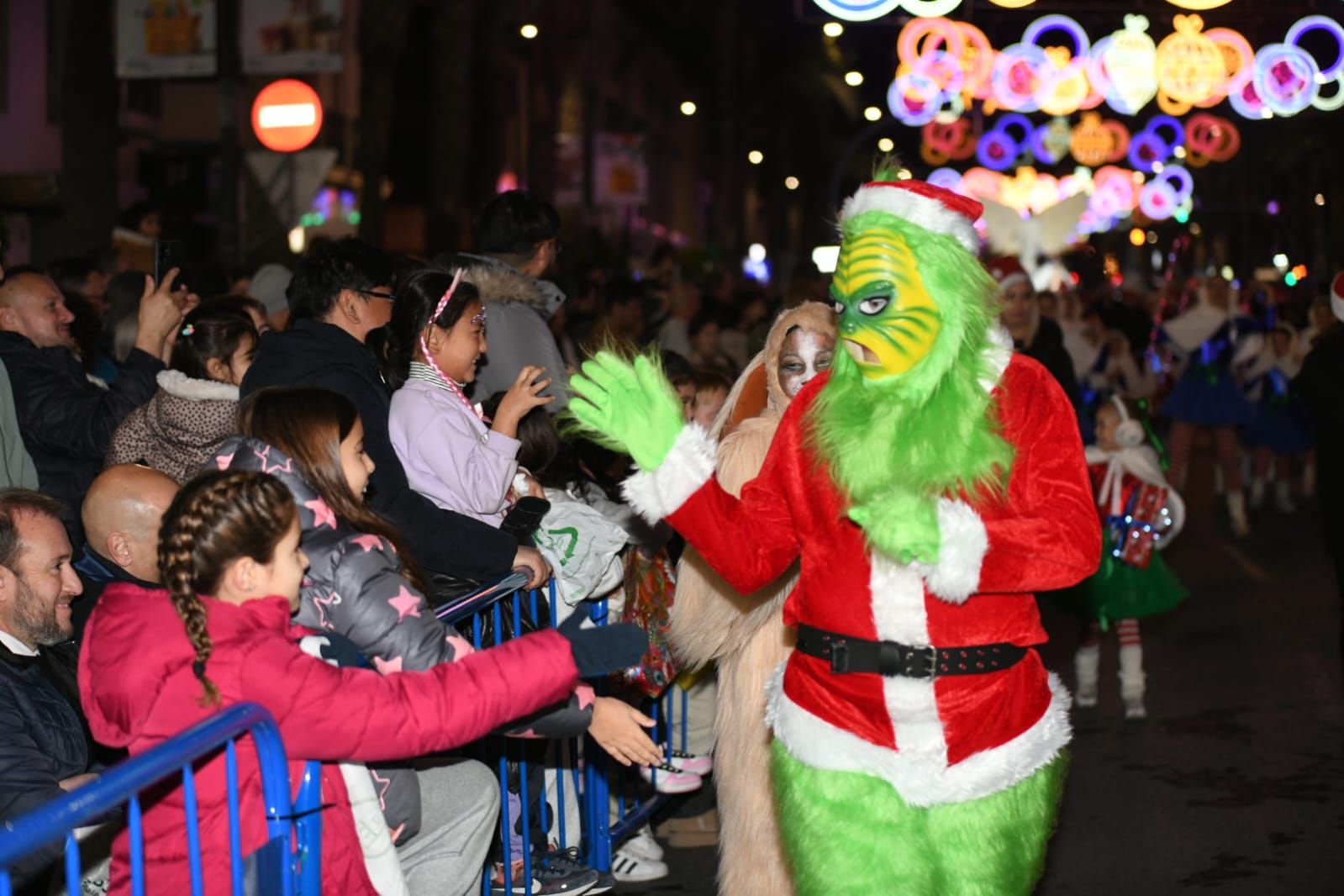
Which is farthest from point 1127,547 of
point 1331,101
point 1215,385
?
point 1331,101

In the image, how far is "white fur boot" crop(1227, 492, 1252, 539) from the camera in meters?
14.4

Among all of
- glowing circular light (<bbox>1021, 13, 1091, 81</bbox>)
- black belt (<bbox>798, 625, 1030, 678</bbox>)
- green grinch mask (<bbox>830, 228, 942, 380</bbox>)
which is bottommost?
black belt (<bbox>798, 625, 1030, 678</bbox>)

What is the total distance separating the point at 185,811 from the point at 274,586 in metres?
0.50

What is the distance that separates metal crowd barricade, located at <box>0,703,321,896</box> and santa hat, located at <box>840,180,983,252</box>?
5.85 ft

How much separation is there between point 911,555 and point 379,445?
2158 mm

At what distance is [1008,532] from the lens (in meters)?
3.60

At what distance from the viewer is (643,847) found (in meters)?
6.25

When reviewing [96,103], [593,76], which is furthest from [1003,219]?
[593,76]

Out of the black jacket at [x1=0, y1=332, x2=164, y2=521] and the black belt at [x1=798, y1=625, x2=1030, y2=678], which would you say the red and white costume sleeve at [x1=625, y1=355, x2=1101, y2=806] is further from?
the black jacket at [x1=0, y1=332, x2=164, y2=521]

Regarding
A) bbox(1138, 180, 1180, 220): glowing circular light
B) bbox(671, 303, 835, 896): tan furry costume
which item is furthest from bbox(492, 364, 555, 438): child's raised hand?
bbox(1138, 180, 1180, 220): glowing circular light

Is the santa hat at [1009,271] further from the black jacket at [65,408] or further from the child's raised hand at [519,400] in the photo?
the black jacket at [65,408]

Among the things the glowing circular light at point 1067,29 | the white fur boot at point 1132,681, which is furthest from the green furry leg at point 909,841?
the glowing circular light at point 1067,29

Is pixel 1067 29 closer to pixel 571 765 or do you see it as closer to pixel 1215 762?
pixel 1215 762

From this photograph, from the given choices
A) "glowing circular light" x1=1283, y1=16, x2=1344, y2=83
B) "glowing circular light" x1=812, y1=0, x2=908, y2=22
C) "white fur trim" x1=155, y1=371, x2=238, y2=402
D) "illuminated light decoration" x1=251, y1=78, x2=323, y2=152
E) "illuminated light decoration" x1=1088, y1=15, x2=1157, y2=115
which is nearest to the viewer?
"white fur trim" x1=155, y1=371, x2=238, y2=402
